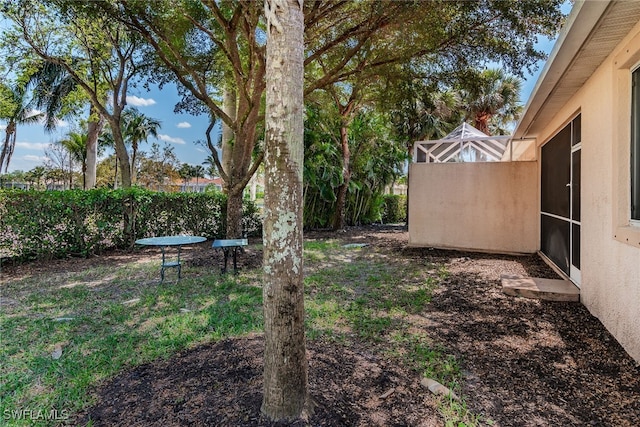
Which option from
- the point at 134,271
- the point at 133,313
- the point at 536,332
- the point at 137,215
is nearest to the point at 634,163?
the point at 536,332

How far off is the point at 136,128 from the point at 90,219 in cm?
2185

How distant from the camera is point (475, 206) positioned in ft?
29.1

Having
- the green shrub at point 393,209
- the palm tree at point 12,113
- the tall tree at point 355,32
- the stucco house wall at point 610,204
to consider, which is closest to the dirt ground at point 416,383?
the stucco house wall at point 610,204

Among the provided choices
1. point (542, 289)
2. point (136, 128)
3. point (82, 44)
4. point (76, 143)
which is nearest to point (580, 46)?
point (542, 289)

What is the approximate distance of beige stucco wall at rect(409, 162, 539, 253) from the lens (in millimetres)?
8328

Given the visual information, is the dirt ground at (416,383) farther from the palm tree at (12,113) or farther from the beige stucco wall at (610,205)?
the palm tree at (12,113)

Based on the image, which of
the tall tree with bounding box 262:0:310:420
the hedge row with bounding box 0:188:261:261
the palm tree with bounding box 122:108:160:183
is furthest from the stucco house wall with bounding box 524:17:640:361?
the palm tree with bounding box 122:108:160:183

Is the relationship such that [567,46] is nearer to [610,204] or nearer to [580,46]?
[580,46]

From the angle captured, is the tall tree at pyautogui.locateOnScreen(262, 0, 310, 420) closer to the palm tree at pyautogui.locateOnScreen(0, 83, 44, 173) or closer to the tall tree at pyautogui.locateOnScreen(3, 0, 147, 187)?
the tall tree at pyautogui.locateOnScreen(3, 0, 147, 187)

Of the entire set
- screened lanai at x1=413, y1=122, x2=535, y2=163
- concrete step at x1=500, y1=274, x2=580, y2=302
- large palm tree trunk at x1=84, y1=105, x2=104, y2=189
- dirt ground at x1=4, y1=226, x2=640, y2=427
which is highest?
large palm tree trunk at x1=84, y1=105, x2=104, y2=189

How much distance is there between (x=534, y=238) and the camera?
27.0 feet

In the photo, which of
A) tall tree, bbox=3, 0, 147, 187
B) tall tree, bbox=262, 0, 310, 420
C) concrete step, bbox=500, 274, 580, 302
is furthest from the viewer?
tall tree, bbox=3, 0, 147, 187

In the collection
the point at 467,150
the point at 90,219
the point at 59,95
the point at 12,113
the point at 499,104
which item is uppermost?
the point at 499,104

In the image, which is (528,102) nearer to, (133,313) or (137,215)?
(133,313)
